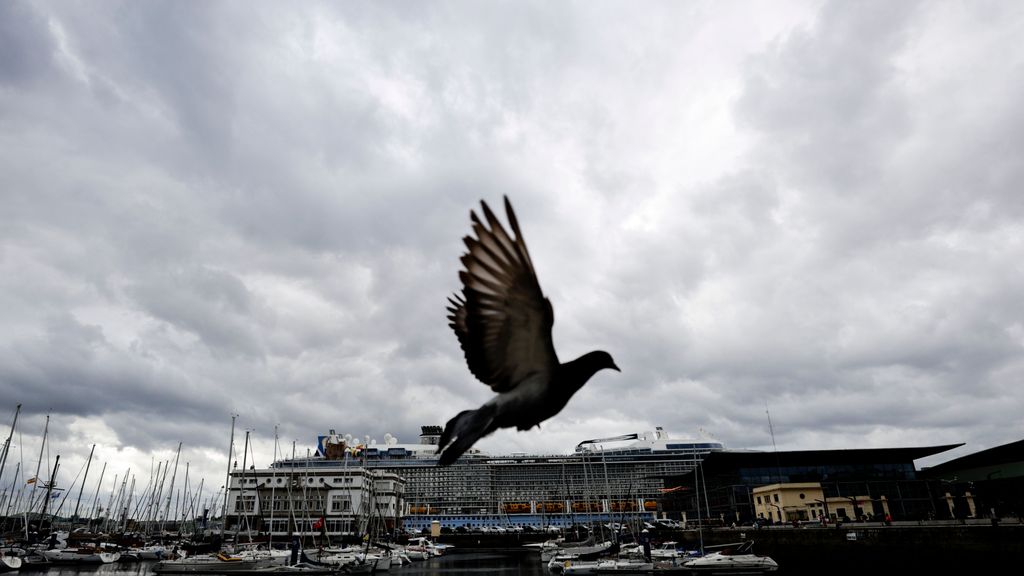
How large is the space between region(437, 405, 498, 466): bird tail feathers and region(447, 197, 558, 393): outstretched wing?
0.22 meters

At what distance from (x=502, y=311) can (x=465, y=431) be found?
2.17 feet

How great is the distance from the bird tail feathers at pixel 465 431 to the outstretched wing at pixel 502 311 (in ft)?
0.71

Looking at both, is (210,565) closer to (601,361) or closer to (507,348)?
(507,348)

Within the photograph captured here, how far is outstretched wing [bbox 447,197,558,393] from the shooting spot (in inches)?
115

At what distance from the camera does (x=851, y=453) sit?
75812mm

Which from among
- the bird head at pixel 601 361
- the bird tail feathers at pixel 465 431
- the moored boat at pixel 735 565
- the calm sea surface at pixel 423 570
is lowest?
the calm sea surface at pixel 423 570

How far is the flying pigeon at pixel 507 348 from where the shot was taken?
295 cm

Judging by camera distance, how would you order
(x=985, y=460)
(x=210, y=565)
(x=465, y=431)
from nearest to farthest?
(x=465, y=431)
(x=210, y=565)
(x=985, y=460)

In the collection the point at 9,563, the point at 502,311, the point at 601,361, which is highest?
the point at 502,311

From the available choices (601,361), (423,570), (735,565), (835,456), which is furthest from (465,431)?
(835,456)

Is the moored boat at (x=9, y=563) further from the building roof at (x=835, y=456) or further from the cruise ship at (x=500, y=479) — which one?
the cruise ship at (x=500, y=479)

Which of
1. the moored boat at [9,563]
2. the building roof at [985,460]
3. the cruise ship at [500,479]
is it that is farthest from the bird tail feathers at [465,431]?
the cruise ship at [500,479]

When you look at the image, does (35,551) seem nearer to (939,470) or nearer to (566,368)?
(566,368)

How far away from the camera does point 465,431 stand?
9.89 feet
